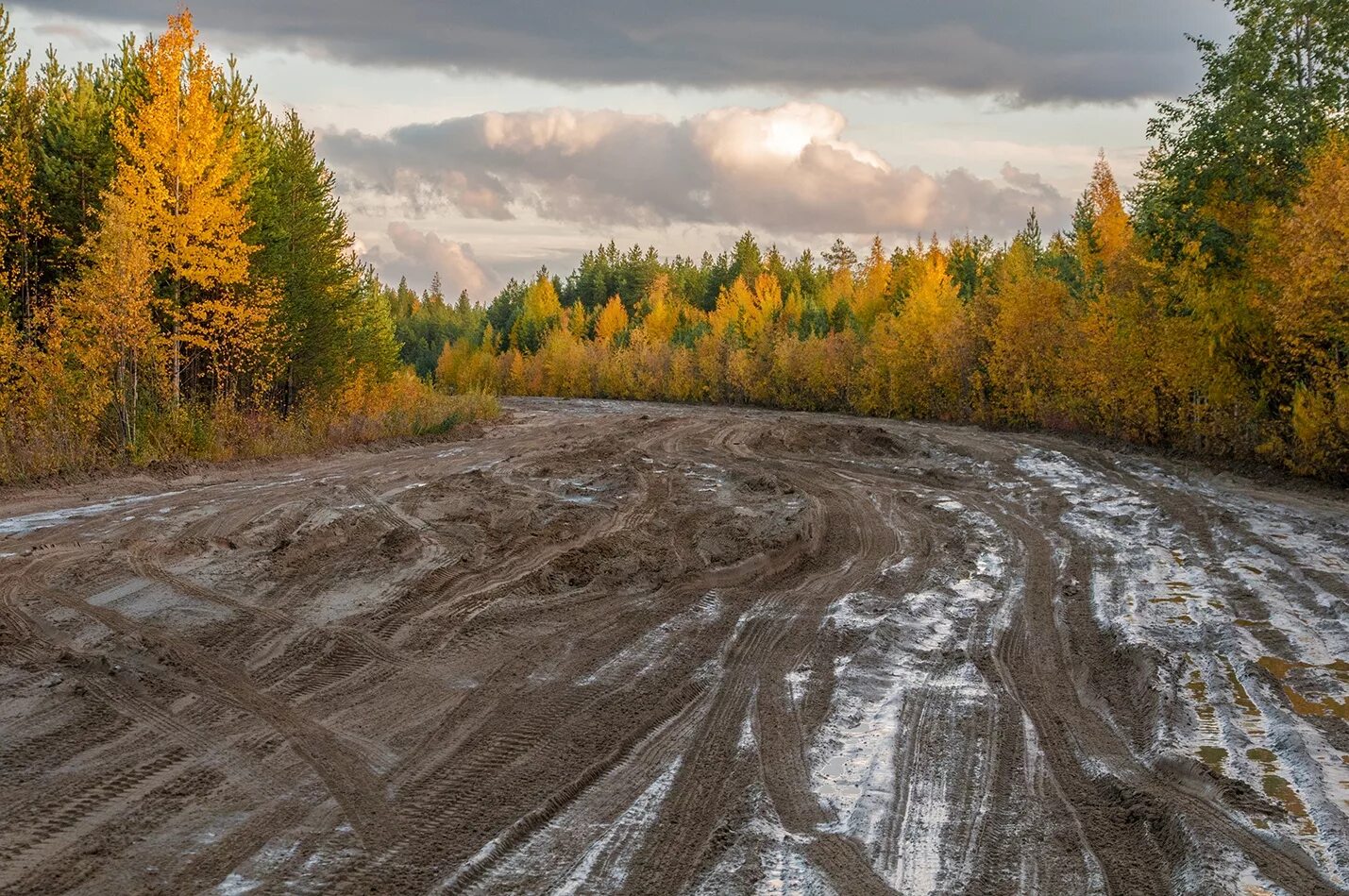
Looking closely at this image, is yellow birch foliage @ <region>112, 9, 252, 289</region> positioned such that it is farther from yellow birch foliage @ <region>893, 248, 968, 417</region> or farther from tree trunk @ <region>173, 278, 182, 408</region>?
yellow birch foliage @ <region>893, 248, 968, 417</region>

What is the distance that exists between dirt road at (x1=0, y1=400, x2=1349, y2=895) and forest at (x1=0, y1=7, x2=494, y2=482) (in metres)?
5.32

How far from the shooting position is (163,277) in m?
19.9

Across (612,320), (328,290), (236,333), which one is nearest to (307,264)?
(328,290)

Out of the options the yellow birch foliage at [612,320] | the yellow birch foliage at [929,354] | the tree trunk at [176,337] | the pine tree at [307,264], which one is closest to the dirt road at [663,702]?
the tree trunk at [176,337]

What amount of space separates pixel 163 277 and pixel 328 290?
6187 millimetres

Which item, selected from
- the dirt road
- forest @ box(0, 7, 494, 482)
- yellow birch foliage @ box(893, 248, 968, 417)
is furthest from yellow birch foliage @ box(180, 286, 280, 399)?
yellow birch foliage @ box(893, 248, 968, 417)

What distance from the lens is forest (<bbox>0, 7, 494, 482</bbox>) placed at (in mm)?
16344

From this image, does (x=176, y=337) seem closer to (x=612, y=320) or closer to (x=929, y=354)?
(x=929, y=354)

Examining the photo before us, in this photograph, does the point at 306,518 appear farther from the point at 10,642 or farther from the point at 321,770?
the point at 321,770

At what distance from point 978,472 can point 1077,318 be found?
41.4ft

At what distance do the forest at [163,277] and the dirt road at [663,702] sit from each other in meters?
5.32

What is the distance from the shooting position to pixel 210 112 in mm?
19469

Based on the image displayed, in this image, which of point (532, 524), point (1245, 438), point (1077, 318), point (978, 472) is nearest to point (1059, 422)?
point (1077, 318)

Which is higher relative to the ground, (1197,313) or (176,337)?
(1197,313)
